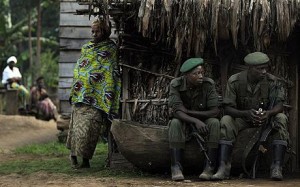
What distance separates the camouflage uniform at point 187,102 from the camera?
7.14m

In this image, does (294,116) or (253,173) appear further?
(294,116)

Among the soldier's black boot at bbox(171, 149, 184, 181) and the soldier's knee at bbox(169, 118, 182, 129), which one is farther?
the soldier's knee at bbox(169, 118, 182, 129)

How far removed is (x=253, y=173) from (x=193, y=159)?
0.69 meters

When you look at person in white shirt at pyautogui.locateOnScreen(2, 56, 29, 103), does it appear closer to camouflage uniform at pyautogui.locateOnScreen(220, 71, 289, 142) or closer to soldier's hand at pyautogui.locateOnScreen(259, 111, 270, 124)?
camouflage uniform at pyautogui.locateOnScreen(220, 71, 289, 142)

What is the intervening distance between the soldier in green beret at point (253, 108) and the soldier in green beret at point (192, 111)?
0.39ft

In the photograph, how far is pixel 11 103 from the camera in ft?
56.9

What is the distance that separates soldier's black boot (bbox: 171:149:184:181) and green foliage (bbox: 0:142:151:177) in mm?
631

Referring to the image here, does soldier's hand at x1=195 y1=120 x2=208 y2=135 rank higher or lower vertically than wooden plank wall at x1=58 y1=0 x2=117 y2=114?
lower

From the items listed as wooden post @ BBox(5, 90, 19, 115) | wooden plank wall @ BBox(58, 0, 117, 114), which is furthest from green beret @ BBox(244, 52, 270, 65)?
wooden post @ BBox(5, 90, 19, 115)

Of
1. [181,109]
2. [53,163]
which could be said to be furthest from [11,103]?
[181,109]

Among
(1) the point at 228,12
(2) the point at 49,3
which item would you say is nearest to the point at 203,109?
(1) the point at 228,12

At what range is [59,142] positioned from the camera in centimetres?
1283

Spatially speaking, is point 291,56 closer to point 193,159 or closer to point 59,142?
point 193,159

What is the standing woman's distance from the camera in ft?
27.5
